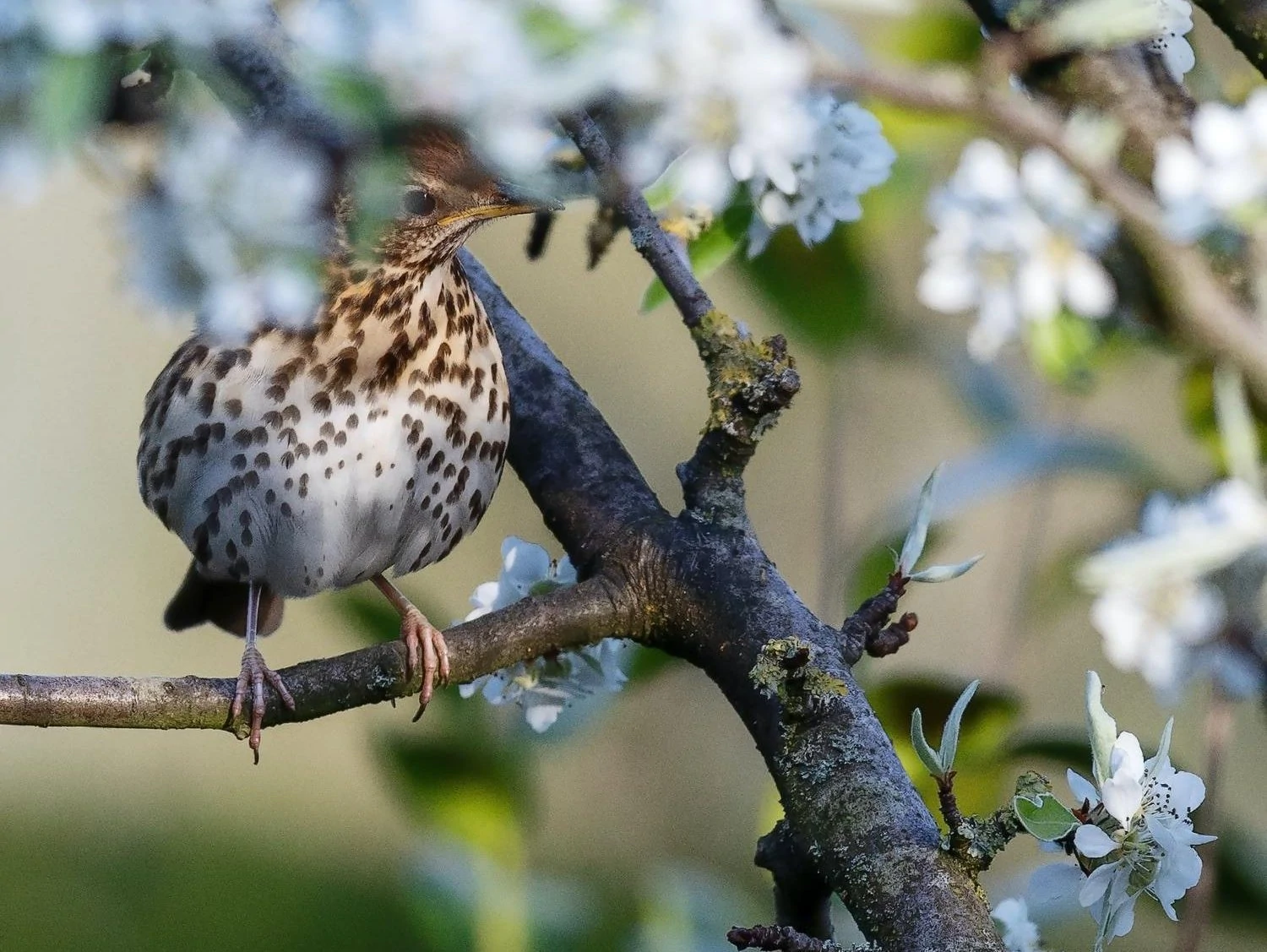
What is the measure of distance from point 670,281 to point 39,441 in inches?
156

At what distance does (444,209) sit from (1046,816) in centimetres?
90

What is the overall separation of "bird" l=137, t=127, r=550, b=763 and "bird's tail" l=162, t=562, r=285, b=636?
0.29m

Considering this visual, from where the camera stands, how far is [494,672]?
1.15 metres

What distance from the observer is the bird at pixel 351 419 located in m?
1.52

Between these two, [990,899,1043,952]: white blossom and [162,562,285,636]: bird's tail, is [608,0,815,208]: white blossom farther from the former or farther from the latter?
[162,562,285,636]: bird's tail

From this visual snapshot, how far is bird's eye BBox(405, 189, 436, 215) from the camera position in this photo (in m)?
1.40

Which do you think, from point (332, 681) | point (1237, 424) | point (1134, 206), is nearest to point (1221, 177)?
point (1134, 206)

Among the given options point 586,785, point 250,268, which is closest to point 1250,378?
point 250,268

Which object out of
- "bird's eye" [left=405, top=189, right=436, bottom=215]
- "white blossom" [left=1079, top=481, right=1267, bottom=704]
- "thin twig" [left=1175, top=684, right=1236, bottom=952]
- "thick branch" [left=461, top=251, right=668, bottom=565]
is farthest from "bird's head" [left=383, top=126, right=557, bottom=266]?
"thin twig" [left=1175, top=684, right=1236, bottom=952]

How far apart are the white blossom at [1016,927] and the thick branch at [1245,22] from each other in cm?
56

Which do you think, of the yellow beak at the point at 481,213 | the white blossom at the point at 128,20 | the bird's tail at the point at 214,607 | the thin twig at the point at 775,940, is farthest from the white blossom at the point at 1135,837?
the bird's tail at the point at 214,607

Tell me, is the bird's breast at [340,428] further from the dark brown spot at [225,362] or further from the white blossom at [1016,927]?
the white blossom at [1016,927]

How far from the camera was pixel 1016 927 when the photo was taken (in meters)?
1.01

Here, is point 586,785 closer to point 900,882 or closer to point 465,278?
point 465,278
